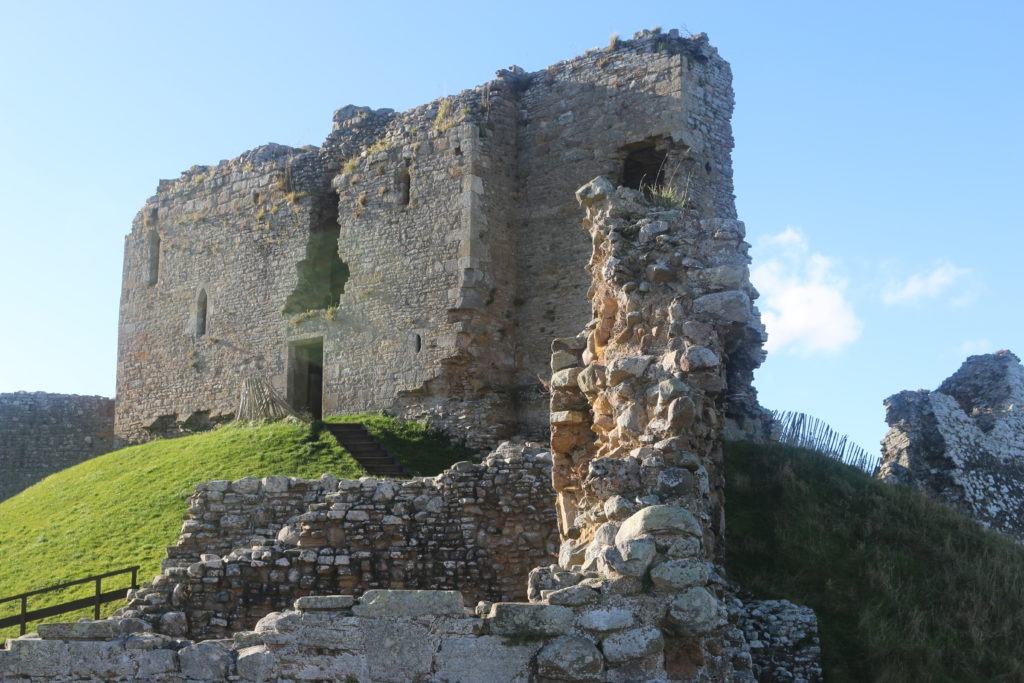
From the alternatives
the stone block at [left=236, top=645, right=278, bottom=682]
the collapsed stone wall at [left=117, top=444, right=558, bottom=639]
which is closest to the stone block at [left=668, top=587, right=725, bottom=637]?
the stone block at [left=236, top=645, right=278, bottom=682]

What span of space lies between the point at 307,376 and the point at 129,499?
282 inches

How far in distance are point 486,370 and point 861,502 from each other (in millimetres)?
10120

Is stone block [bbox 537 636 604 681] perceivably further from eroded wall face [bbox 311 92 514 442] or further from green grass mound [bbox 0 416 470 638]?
eroded wall face [bbox 311 92 514 442]

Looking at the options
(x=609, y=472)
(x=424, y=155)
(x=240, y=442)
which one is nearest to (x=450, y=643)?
(x=609, y=472)

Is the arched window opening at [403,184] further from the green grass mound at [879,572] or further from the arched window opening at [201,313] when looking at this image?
the green grass mound at [879,572]

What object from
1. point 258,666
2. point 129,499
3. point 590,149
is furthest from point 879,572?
point 590,149

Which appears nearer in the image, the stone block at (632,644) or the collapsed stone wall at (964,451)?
the stone block at (632,644)

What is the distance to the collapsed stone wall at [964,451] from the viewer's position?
19.6 metres

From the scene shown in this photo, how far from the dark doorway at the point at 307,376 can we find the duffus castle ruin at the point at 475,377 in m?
0.06

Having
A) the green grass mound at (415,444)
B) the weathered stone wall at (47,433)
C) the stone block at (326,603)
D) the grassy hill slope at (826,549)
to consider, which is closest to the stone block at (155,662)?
the stone block at (326,603)

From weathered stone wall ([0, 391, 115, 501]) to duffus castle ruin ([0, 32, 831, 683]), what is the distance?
3.18 feet

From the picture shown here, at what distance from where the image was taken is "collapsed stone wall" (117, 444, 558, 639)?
11625mm

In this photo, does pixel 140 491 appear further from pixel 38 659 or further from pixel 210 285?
pixel 38 659

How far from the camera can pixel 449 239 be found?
949 inches
